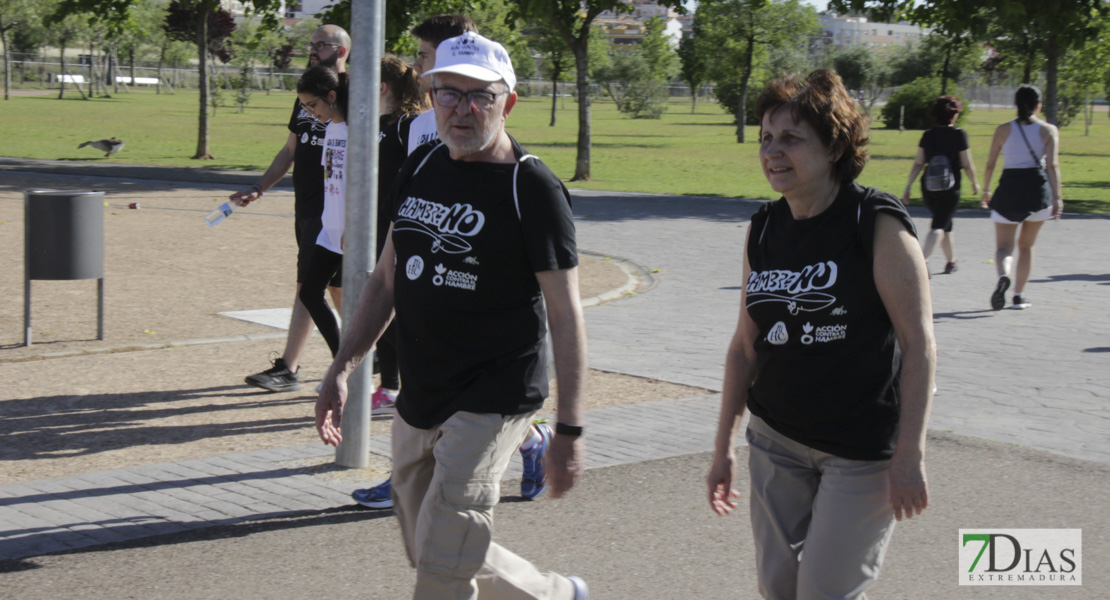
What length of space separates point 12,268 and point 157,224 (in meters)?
3.89

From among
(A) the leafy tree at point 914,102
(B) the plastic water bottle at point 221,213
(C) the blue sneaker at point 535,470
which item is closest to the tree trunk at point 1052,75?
(B) the plastic water bottle at point 221,213

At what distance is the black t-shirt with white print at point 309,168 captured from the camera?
261 inches

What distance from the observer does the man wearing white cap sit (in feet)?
10.1

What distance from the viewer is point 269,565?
13.8 feet

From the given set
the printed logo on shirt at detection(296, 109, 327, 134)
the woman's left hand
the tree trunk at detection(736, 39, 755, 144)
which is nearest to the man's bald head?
the printed logo on shirt at detection(296, 109, 327, 134)

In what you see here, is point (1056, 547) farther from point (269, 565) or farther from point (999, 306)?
point (999, 306)

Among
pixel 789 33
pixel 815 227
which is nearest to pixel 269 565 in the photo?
pixel 815 227

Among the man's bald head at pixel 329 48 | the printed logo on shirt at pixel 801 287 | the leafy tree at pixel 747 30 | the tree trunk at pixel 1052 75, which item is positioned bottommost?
the printed logo on shirt at pixel 801 287

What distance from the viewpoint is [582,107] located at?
2423 cm

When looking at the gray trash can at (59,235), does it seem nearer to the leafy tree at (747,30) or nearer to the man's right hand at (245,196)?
the man's right hand at (245,196)

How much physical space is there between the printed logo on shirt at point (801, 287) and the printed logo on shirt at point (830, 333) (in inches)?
2.0

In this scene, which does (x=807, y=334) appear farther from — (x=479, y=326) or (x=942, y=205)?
(x=942, y=205)

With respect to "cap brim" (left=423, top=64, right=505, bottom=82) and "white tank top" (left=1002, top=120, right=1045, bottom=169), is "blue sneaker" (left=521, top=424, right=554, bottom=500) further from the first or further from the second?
"white tank top" (left=1002, top=120, right=1045, bottom=169)

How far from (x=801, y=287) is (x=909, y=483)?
525mm
